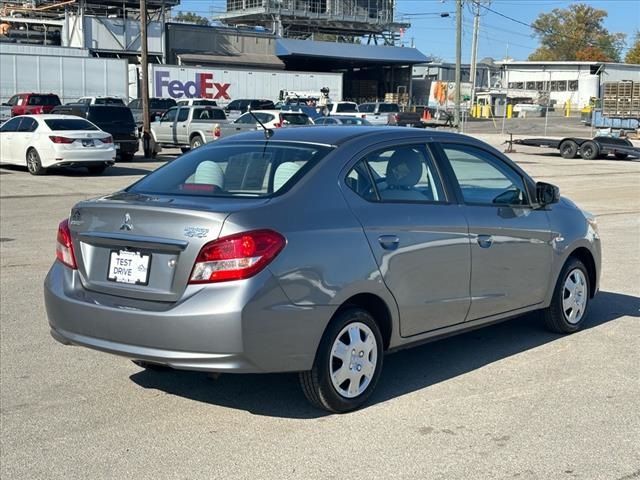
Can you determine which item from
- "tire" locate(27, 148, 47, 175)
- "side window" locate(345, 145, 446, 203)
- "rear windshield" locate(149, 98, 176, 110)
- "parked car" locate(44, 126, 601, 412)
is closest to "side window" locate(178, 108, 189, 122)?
"tire" locate(27, 148, 47, 175)

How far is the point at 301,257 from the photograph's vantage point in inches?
183

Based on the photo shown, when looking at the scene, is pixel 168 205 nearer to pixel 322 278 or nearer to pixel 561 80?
pixel 322 278

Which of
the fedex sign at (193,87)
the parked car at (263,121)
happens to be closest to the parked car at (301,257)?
the parked car at (263,121)

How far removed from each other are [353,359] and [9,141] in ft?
65.0

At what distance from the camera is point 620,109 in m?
46.4

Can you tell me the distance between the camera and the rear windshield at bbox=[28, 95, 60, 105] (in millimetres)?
39406

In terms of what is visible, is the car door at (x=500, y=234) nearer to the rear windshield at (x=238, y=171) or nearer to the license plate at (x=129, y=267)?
the rear windshield at (x=238, y=171)

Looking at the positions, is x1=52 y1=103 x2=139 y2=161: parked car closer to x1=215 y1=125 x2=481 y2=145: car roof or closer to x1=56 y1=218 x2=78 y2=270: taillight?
x1=215 y1=125 x2=481 y2=145: car roof

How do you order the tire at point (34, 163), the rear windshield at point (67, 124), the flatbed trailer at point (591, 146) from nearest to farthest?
the rear windshield at point (67, 124), the tire at point (34, 163), the flatbed trailer at point (591, 146)

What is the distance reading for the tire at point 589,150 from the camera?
33.2m

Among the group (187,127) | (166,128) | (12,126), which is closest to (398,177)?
(12,126)

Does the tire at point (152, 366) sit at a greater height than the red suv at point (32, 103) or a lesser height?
lesser

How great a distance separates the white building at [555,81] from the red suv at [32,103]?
6585 cm

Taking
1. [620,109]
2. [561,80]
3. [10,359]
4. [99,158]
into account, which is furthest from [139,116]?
[561,80]
